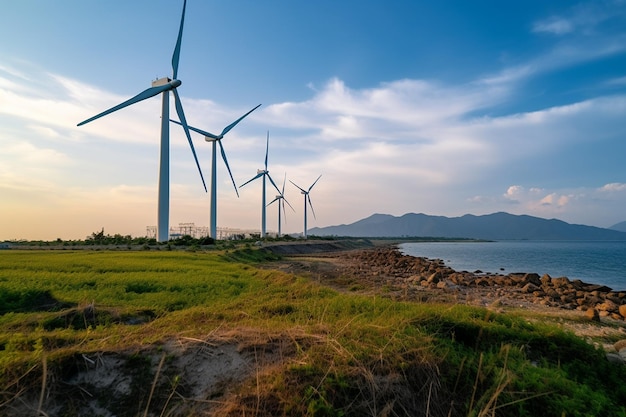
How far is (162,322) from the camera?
8.83 m


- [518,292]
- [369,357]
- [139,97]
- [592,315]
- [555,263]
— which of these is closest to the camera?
[369,357]

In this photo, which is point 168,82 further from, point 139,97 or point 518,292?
point 518,292

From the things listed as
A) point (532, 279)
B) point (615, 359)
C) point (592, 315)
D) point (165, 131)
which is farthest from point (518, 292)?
point (165, 131)

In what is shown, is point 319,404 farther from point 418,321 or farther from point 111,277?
point 111,277

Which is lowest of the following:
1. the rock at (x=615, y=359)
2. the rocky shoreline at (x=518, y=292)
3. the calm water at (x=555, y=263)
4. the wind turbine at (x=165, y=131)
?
the calm water at (x=555, y=263)

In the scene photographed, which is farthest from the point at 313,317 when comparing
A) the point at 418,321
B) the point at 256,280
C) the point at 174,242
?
the point at 174,242

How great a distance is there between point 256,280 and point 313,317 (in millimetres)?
9277

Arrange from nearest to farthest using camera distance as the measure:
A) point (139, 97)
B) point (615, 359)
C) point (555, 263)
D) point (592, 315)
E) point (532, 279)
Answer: point (615, 359)
point (592, 315)
point (532, 279)
point (139, 97)
point (555, 263)

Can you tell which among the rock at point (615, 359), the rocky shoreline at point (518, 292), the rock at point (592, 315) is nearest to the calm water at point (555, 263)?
the rocky shoreline at point (518, 292)

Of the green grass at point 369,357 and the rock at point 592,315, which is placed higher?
the green grass at point 369,357

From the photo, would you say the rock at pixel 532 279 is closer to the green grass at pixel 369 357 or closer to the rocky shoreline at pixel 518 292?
the rocky shoreline at pixel 518 292

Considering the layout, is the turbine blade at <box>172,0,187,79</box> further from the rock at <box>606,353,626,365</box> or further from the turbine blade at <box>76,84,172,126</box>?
the rock at <box>606,353,626,365</box>

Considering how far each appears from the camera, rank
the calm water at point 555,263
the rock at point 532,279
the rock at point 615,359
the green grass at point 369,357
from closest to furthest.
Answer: the green grass at point 369,357 → the rock at point 615,359 → the rock at point 532,279 → the calm water at point 555,263

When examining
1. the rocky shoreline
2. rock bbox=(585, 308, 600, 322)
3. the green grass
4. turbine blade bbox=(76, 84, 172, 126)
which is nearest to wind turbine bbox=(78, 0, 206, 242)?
turbine blade bbox=(76, 84, 172, 126)
